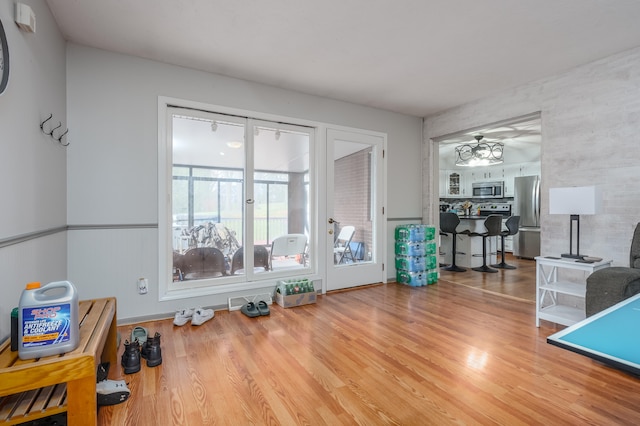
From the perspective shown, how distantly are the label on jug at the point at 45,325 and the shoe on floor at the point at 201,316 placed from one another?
1556 mm

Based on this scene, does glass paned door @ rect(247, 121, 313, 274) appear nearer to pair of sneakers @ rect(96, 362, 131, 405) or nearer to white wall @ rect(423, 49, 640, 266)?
pair of sneakers @ rect(96, 362, 131, 405)

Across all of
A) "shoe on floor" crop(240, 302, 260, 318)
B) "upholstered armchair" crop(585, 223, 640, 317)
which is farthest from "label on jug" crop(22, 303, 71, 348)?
"upholstered armchair" crop(585, 223, 640, 317)

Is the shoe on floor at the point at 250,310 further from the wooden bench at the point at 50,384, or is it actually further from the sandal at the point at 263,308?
the wooden bench at the point at 50,384

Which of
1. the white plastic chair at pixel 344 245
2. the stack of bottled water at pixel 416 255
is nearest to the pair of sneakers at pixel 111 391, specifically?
the white plastic chair at pixel 344 245

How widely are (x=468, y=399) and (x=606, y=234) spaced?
96.1 inches

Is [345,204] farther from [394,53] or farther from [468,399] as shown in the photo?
[468,399]

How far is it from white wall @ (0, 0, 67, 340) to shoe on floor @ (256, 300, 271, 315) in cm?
169

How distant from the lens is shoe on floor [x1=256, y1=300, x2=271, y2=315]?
3152 mm

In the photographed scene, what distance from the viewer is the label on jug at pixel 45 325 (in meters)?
1.33

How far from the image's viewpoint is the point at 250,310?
3.17 m

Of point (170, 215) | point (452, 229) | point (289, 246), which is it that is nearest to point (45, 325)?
point (170, 215)

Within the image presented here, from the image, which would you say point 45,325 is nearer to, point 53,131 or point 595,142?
point 53,131

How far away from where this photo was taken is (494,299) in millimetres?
3785

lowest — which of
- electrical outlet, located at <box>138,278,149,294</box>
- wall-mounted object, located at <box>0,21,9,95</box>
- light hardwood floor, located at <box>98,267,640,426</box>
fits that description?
light hardwood floor, located at <box>98,267,640,426</box>
